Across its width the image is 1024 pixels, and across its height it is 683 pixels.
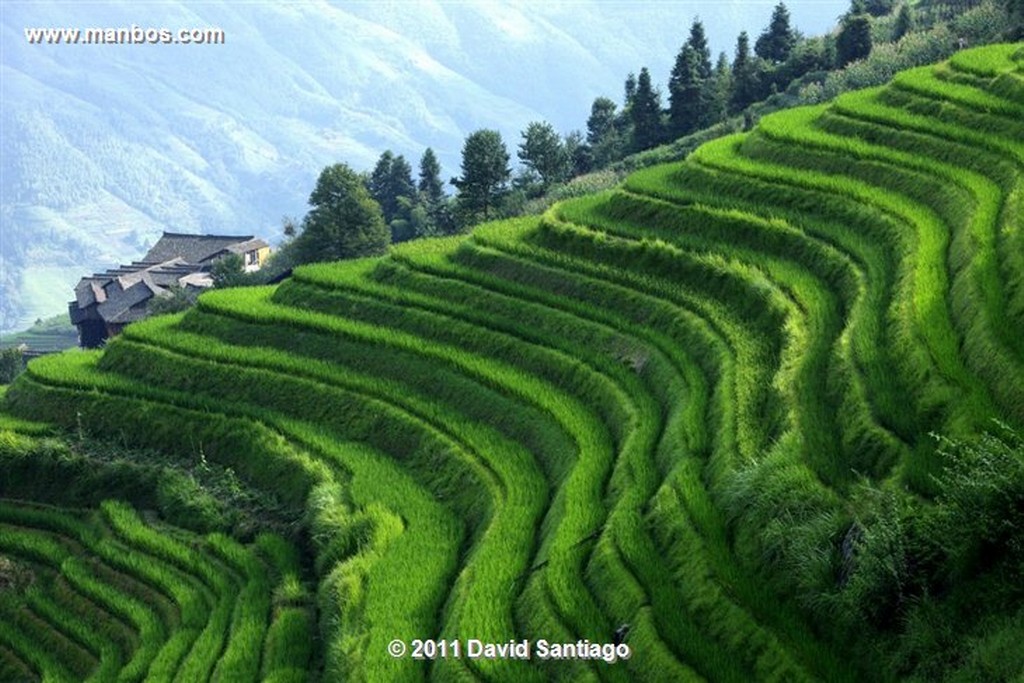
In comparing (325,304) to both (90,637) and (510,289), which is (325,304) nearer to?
(510,289)

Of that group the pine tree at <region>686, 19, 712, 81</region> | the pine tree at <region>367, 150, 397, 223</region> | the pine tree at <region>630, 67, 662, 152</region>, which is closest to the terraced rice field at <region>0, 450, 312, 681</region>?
the pine tree at <region>630, 67, 662, 152</region>

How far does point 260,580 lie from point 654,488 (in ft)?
22.6

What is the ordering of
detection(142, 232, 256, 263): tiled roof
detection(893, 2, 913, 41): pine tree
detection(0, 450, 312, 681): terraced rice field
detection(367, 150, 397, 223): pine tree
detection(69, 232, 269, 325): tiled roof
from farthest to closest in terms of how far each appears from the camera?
detection(142, 232, 256, 263): tiled roof
detection(367, 150, 397, 223): pine tree
detection(69, 232, 269, 325): tiled roof
detection(893, 2, 913, 41): pine tree
detection(0, 450, 312, 681): terraced rice field

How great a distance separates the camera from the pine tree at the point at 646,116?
168 feet

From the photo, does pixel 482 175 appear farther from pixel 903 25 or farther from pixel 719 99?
pixel 903 25

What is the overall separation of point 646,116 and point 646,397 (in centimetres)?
3274

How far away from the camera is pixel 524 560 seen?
54.9 ft

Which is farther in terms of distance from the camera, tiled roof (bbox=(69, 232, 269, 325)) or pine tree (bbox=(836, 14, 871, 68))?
tiled roof (bbox=(69, 232, 269, 325))

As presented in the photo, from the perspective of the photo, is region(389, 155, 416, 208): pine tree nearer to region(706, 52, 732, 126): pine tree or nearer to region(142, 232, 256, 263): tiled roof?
region(142, 232, 256, 263): tiled roof

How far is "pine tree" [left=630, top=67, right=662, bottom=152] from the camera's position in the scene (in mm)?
51250

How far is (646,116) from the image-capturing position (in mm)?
51375

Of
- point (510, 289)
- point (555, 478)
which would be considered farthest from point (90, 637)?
point (510, 289)

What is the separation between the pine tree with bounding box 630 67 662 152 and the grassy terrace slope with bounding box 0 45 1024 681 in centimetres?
2243

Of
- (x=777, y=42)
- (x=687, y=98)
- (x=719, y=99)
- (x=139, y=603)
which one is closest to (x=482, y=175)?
(x=687, y=98)
